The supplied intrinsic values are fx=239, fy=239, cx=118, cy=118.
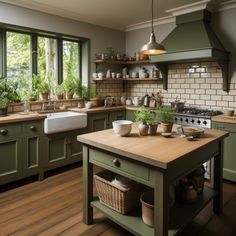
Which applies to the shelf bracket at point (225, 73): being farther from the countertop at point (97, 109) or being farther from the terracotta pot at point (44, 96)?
the terracotta pot at point (44, 96)

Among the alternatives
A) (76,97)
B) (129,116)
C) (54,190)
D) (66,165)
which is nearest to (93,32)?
(76,97)

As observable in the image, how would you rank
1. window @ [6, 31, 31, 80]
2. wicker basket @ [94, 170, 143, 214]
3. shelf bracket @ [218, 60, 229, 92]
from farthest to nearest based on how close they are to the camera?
window @ [6, 31, 31, 80] → shelf bracket @ [218, 60, 229, 92] → wicker basket @ [94, 170, 143, 214]

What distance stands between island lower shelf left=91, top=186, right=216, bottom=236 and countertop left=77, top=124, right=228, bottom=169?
0.60 meters

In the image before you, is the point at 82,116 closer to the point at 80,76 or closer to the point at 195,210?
the point at 80,76

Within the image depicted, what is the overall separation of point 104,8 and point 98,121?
180cm

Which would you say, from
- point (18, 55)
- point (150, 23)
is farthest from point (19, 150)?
point (150, 23)

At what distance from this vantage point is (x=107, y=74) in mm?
4676

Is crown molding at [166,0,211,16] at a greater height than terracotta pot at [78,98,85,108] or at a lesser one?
greater

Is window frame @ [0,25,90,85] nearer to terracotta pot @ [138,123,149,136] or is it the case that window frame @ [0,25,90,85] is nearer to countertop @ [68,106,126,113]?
countertop @ [68,106,126,113]

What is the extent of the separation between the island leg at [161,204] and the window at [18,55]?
118 inches

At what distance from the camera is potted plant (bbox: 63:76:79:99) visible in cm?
423

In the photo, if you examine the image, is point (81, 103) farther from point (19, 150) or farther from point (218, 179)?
point (218, 179)


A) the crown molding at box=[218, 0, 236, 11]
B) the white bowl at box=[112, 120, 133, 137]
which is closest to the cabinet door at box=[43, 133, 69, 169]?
the white bowl at box=[112, 120, 133, 137]

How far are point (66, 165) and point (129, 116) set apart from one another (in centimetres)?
145
